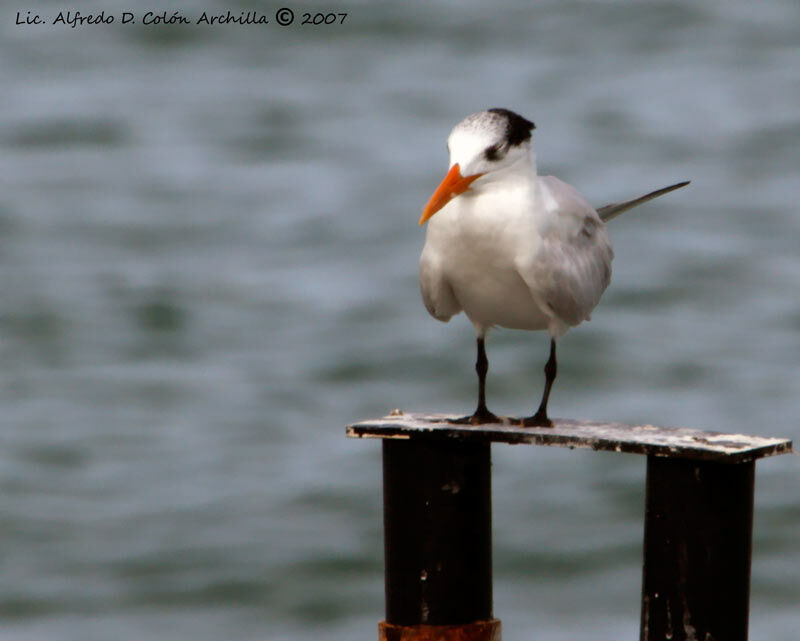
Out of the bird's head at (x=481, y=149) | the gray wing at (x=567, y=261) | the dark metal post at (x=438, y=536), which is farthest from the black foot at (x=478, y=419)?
the bird's head at (x=481, y=149)

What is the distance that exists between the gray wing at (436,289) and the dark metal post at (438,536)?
0.60 metres

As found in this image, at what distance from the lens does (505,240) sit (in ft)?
17.0

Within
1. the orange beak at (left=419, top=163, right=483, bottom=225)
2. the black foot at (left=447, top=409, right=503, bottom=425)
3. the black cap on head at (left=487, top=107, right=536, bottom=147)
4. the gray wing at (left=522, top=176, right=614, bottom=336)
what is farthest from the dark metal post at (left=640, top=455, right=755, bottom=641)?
the black cap on head at (left=487, top=107, right=536, bottom=147)

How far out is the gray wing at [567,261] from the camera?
5301 millimetres

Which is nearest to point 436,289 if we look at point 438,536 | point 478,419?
point 478,419

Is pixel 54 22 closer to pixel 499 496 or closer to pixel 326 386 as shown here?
pixel 326 386

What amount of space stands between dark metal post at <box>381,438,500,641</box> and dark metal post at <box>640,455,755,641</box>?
22.3 inches

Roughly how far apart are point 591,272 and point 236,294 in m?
9.14

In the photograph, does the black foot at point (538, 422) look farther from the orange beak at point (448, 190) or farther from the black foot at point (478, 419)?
the orange beak at point (448, 190)

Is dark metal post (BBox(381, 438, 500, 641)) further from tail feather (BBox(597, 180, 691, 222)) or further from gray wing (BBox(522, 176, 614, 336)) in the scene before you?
tail feather (BBox(597, 180, 691, 222))

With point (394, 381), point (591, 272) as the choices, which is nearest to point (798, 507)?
point (394, 381)

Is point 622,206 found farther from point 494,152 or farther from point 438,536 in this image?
point 438,536

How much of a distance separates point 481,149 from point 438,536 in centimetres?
115

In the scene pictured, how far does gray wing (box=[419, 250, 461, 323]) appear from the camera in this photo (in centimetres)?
538
